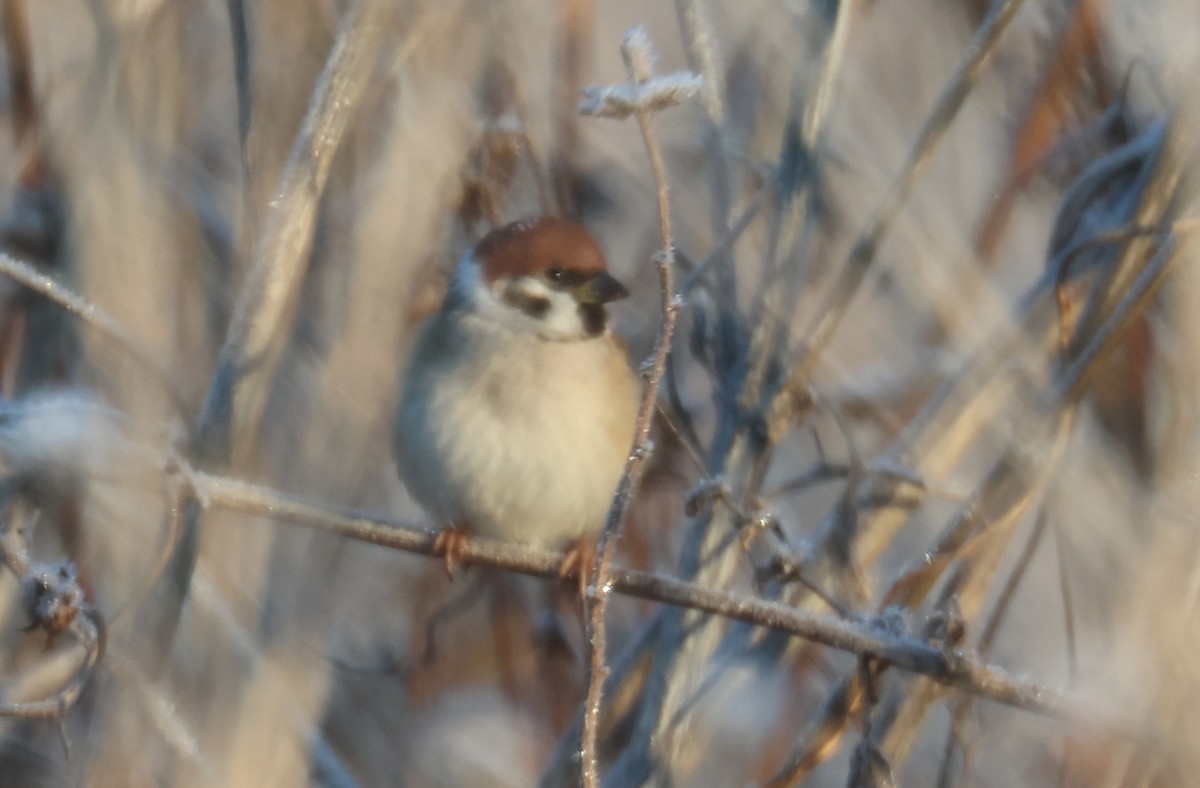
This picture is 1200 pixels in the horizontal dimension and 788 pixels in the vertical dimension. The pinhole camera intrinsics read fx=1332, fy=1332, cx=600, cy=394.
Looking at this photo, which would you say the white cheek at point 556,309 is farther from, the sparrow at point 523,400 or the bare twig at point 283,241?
the bare twig at point 283,241

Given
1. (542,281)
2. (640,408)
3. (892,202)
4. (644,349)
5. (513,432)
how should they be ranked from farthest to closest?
(644,349) → (542,281) → (513,432) → (892,202) → (640,408)

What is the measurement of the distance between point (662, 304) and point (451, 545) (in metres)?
0.94

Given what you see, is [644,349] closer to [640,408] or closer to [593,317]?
[593,317]

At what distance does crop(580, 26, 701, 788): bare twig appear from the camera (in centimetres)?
A: 107

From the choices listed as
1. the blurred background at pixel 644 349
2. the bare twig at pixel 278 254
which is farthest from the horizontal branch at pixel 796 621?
the bare twig at pixel 278 254

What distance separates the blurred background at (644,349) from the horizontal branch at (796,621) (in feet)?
0.12

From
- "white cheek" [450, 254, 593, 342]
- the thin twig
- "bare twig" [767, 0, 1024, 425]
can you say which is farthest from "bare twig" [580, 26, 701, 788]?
"white cheek" [450, 254, 593, 342]

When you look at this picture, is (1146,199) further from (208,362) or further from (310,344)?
(208,362)

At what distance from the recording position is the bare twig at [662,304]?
107cm

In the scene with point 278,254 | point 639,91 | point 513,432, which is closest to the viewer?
point 639,91

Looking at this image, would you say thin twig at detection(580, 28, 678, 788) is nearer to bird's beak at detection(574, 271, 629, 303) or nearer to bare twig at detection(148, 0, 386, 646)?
bare twig at detection(148, 0, 386, 646)

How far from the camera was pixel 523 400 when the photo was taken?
2127 mm

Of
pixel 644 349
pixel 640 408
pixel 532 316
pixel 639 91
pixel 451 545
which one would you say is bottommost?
pixel 451 545

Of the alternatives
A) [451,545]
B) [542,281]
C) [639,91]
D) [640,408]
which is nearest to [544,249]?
[542,281]
